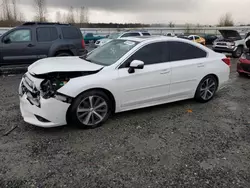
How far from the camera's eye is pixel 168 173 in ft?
9.29

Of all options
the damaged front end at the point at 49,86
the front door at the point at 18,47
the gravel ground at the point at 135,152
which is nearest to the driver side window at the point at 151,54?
the damaged front end at the point at 49,86

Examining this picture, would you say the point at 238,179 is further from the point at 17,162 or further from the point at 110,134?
the point at 17,162

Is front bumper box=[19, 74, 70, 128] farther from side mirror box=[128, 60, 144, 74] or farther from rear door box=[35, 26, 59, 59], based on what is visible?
rear door box=[35, 26, 59, 59]

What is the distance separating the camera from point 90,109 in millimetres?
3867

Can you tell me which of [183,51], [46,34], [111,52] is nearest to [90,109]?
[111,52]

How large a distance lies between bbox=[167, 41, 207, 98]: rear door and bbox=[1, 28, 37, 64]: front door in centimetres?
554

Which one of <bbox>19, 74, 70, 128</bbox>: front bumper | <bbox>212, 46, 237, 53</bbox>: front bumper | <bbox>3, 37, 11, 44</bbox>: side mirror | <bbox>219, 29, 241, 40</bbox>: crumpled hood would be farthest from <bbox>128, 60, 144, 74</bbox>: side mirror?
<bbox>219, 29, 241, 40</bbox>: crumpled hood

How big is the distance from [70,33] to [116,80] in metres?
5.53

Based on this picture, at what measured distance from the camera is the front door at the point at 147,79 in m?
4.12

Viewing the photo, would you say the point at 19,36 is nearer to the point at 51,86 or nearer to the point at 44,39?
the point at 44,39

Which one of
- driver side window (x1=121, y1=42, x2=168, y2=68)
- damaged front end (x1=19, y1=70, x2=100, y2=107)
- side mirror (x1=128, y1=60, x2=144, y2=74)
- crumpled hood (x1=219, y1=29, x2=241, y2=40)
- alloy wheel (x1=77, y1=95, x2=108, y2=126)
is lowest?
alloy wheel (x1=77, y1=95, x2=108, y2=126)

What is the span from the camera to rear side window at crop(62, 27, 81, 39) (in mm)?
8578

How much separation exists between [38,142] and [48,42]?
18.6 feet

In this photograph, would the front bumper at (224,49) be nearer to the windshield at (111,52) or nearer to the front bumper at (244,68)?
the front bumper at (244,68)
